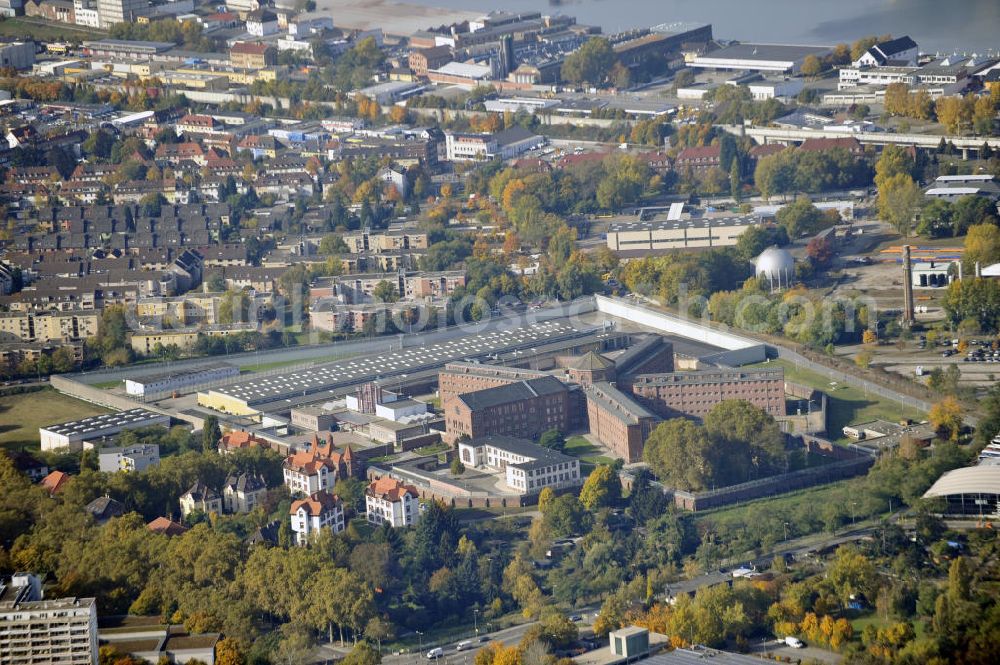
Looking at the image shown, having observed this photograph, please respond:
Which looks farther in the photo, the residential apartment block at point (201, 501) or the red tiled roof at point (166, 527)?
the residential apartment block at point (201, 501)

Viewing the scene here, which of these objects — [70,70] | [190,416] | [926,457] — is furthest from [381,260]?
[70,70]

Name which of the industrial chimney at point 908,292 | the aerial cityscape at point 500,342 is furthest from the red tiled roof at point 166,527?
the industrial chimney at point 908,292

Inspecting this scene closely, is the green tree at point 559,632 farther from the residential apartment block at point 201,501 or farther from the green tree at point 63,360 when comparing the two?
the green tree at point 63,360

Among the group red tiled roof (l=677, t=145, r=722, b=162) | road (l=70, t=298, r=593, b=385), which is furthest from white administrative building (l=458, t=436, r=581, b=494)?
red tiled roof (l=677, t=145, r=722, b=162)

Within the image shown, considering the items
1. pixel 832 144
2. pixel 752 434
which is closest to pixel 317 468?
pixel 752 434

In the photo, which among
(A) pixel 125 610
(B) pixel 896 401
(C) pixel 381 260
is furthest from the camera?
(C) pixel 381 260

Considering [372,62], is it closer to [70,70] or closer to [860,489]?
[70,70]
